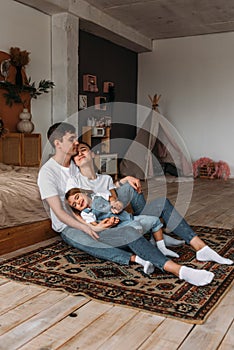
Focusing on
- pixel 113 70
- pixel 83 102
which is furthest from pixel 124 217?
pixel 113 70

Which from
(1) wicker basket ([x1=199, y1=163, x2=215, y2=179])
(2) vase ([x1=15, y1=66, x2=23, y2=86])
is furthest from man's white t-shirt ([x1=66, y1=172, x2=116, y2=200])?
(1) wicker basket ([x1=199, y1=163, x2=215, y2=179])

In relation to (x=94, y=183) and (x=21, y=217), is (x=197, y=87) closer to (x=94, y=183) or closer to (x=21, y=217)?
(x=94, y=183)

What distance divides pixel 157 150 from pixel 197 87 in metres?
1.39

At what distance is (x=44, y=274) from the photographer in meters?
2.25

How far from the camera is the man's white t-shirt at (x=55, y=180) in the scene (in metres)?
2.51

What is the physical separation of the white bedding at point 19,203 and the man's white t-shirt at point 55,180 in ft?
0.88

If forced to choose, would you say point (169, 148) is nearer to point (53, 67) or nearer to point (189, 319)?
point (53, 67)

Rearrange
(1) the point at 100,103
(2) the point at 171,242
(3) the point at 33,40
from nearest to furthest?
(2) the point at 171,242
(3) the point at 33,40
(1) the point at 100,103

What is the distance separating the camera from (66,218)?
2.43 m

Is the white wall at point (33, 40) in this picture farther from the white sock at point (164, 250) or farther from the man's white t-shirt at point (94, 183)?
the white sock at point (164, 250)

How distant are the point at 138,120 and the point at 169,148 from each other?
39.2 inches

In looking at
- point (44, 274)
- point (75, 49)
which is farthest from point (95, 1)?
point (44, 274)

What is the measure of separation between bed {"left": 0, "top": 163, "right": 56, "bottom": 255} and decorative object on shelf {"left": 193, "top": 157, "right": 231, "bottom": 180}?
4733 mm

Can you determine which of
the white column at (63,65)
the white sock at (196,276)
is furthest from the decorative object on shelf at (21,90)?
the white sock at (196,276)
